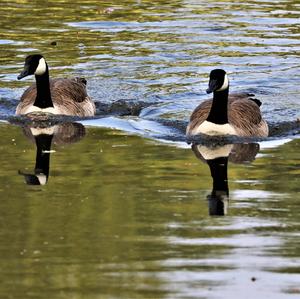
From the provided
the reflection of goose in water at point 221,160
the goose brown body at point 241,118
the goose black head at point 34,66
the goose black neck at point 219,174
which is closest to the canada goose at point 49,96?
the goose black head at point 34,66

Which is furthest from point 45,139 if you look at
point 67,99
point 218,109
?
point 67,99


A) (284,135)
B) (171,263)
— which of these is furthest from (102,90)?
(171,263)

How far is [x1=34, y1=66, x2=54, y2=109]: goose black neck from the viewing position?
18.6m

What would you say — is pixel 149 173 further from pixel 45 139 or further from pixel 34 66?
pixel 34 66

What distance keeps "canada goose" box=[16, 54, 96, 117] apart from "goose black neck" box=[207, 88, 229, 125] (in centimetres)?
292

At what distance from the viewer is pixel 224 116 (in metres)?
16.7

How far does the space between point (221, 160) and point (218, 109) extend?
1840 millimetres

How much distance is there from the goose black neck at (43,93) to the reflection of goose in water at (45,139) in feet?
1.85

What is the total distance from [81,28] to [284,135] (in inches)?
398

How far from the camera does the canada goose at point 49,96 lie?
733 inches

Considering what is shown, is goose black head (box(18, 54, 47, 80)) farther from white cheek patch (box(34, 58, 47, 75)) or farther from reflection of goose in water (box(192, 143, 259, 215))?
reflection of goose in water (box(192, 143, 259, 215))

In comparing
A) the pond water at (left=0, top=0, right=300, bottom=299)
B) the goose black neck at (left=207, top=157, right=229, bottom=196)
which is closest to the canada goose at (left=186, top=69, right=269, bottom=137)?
the pond water at (left=0, top=0, right=300, bottom=299)

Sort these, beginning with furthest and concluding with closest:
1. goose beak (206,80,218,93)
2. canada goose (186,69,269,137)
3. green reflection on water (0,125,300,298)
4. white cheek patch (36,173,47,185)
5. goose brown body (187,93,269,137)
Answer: goose brown body (187,93,269,137) → canada goose (186,69,269,137) → goose beak (206,80,218,93) → white cheek patch (36,173,47,185) → green reflection on water (0,125,300,298)

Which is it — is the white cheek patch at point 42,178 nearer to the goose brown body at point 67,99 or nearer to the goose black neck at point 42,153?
the goose black neck at point 42,153
